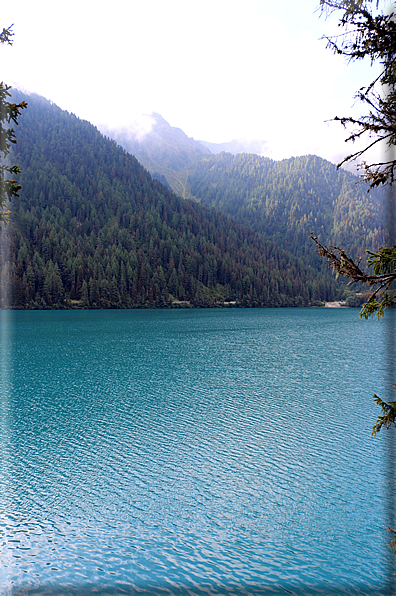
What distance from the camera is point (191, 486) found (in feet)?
60.2

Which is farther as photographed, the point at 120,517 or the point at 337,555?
the point at 120,517

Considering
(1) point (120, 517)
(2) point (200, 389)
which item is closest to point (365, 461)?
(1) point (120, 517)

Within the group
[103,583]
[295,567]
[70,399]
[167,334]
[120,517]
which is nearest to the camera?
[103,583]

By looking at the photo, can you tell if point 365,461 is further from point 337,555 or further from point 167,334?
point 167,334

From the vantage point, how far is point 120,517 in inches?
620

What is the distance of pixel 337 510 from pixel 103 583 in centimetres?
1003

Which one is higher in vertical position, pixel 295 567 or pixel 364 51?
pixel 364 51

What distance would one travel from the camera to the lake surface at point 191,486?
1264cm

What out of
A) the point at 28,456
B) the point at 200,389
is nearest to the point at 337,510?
the point at 28,456

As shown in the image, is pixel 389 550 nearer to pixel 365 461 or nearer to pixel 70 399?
pixel 365 461

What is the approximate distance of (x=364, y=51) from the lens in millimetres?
7578

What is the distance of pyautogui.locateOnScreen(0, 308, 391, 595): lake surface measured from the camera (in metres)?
12.6

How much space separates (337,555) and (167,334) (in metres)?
73.0

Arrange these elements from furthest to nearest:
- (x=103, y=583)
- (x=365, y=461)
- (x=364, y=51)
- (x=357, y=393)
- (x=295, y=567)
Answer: (x=357, y=393)
(x=365, y=461)
(x=295, y=567)
(x=103, y=583)
(x=364, y=51)
